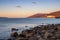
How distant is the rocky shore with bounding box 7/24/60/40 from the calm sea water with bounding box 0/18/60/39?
0.19ft

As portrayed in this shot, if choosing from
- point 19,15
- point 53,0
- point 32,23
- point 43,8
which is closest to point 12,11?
point 19,15

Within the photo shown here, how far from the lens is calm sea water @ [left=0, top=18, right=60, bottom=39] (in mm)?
1473

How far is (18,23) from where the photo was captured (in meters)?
1.50

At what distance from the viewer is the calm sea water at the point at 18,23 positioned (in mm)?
1473

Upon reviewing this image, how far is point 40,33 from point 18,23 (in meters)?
0.35

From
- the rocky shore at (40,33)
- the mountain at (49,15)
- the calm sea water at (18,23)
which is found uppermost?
the mountain at (49,15)

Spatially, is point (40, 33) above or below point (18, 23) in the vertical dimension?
below

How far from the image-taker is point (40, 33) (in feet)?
5.02

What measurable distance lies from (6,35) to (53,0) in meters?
0.86

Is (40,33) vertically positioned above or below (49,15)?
below

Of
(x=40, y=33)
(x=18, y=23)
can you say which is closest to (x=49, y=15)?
(x=40, y=33)

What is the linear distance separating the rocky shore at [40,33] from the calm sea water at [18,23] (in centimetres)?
6

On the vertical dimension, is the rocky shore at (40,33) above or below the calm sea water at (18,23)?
below

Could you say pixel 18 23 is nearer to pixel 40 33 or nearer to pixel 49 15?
pixel 40 33
